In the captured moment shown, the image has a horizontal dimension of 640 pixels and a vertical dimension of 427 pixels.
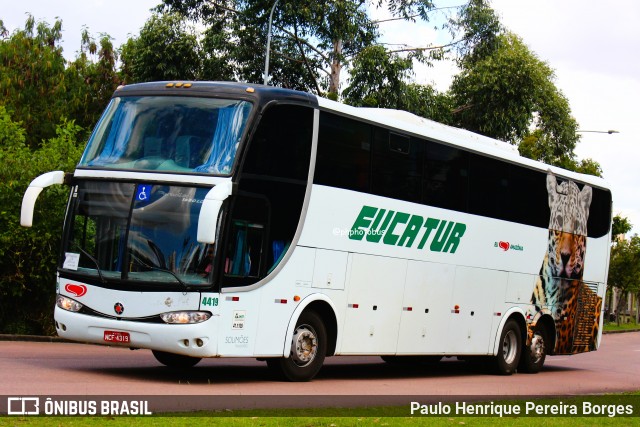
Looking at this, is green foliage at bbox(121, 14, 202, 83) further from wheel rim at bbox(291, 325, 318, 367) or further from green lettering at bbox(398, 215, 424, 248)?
wheel rim at bbox(291, 325, 318, 367)

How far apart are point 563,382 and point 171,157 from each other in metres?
9.73

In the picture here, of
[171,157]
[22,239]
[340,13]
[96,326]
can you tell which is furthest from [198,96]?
[340,13]

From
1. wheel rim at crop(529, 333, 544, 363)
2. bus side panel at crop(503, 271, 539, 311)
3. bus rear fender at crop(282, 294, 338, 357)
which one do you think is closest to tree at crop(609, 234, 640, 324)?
wheel rim at crop(529, 333, 544, 363)

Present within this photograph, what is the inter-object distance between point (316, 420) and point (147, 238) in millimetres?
4202

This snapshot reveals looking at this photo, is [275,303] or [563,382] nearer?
[275,303]

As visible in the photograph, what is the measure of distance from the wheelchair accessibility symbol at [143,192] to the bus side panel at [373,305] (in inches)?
149

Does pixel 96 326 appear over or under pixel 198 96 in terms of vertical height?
under

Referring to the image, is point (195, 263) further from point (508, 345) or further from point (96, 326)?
point (508, 345)

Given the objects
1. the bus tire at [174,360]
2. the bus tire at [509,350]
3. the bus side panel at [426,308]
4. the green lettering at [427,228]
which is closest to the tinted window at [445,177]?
the green lettering at [427,228]

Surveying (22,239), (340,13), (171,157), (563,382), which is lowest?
(563,382)

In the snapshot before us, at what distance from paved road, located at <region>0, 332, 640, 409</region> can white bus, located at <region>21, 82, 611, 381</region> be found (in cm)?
56

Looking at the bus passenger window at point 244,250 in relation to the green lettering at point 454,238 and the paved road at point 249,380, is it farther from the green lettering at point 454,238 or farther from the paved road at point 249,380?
the green lettering at point 454,238

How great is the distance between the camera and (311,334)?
1583 cm

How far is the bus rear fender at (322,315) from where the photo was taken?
50.1 ft
